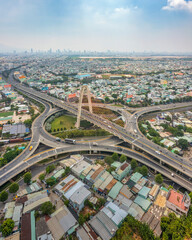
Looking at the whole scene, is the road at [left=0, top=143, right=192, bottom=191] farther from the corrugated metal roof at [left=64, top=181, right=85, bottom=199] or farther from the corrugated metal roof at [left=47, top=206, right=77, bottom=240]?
the corrugated metal roof at [left=47, top=206, right=77, bottom=240]

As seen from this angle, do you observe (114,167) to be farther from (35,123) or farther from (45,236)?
(35,123)

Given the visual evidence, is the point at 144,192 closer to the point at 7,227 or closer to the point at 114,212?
the point at 114,212

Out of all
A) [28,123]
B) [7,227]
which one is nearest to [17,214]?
[7,227]

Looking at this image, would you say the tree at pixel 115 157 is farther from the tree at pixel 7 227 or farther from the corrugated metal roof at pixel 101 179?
the tree at pixel 7 227

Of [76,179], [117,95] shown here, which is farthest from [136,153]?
[117,95]

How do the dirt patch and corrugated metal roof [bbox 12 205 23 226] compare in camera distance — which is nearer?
corrugated metal roof [bbox 12 205 23 226]

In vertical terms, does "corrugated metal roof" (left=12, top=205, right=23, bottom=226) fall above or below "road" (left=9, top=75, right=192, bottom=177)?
below

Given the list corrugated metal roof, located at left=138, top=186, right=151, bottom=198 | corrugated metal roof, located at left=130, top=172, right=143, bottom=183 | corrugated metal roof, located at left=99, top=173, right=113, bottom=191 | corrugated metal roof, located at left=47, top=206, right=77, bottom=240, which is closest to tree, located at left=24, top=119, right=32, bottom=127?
corrugated metal roof, located at left=99, top=173, right=113, bottom=191

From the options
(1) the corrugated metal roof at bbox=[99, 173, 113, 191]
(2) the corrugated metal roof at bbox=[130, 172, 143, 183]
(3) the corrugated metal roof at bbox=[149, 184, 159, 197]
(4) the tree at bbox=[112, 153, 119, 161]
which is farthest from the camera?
(4) the tree at bbox=[112, 153, 119, 161]
